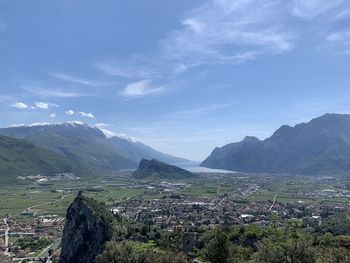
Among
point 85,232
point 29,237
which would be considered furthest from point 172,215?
point 85,232

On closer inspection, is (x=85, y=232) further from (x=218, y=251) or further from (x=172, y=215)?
(x=218, y=251)

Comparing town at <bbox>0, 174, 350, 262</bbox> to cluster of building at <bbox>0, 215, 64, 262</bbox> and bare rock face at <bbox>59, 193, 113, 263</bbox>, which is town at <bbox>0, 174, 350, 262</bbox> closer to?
cluster of building at <bbox>0, 215, 64, 262</bbox>

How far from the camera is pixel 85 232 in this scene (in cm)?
8862

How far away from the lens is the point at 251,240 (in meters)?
62.6

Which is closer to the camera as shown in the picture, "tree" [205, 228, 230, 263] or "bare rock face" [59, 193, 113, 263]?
"tree" [205, 228, 230, 263]

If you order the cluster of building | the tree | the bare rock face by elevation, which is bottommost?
the cluster of building

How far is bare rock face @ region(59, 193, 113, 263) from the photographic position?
8421 cm

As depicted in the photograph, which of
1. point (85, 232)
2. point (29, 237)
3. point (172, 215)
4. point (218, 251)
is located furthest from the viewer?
point (172, 215)

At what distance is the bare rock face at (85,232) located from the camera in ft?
276

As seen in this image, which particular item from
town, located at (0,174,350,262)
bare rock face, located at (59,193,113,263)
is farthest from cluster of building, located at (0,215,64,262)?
bare rock face, located at (59,193,113,263)

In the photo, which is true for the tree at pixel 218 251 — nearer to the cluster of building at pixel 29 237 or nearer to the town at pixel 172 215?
the town at pixel 172 215

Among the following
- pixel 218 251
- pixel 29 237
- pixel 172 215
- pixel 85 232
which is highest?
pixel 218 251

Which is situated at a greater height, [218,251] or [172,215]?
[218,251]

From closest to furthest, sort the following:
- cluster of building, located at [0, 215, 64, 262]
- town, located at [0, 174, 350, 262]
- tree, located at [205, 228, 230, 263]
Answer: tree, located at [205, 228, 230, 263] → cluster of building, located at [0, 215, 64, 262] → town, located at [0, 174, 350, 262]
